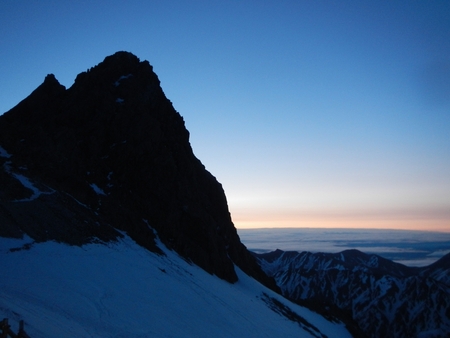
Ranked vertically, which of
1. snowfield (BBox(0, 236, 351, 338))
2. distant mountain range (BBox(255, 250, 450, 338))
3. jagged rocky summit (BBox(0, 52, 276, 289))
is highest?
jagged rocky summit (BBox(0, 52, 276, 289))

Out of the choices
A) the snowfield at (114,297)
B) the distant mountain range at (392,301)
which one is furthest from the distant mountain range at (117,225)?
the distant mountain range at (392,301)

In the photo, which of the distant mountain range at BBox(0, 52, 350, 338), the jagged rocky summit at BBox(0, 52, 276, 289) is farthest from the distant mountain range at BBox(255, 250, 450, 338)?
the distant mountain range at BBox(0, 52, 350, 338)

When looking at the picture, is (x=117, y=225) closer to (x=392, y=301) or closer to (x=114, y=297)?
(x=114, y=297)

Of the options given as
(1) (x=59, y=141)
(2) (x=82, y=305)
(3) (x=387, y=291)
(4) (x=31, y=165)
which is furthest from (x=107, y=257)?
(3) (x=387, y=291)

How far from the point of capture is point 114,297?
23.2 m

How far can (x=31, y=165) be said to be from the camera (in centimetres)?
4116

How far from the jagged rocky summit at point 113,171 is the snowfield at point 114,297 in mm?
3309

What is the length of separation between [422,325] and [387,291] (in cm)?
2414

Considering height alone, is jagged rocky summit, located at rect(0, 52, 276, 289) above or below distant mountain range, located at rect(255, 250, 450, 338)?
above

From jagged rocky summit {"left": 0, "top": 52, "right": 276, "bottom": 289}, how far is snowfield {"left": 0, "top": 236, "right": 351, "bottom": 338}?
331 cm

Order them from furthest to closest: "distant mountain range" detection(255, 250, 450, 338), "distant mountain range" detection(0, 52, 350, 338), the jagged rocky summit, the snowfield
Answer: "distant mountain range" detection(255, 250, 450, 338)
the jagged rocky summit
"distant mountain range" detection(0, 52, 350, 338)
the snowfield

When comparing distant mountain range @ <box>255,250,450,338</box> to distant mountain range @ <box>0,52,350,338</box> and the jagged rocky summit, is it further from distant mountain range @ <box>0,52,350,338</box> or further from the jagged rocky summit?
distant mountain range @ <box>0,52,350,338</box>

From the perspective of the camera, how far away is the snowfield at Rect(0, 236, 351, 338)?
17.2m

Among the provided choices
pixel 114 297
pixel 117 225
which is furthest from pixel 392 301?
pixel 114 297
